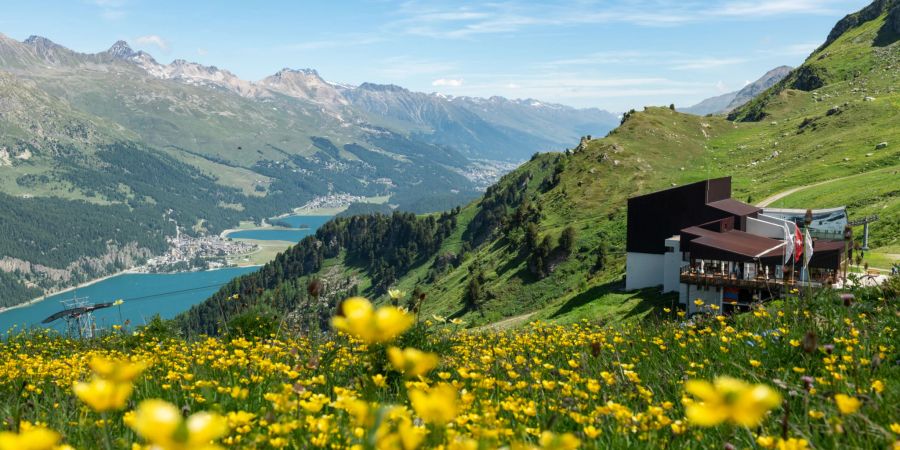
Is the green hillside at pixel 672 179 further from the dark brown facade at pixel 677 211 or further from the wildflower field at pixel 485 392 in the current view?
the wildflower field at pixel 485 392

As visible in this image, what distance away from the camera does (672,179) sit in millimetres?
80188

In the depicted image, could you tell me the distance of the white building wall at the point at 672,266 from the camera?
142 ft

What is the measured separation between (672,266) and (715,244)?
6.90 m

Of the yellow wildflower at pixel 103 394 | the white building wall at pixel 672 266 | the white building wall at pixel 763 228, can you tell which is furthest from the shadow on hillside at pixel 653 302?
the yellow wildflower at pixel 103 394

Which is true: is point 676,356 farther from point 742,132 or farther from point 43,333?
point 742,132

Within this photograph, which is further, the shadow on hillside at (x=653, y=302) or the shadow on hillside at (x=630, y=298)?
the shadow on hillside at (x=630, y=298)

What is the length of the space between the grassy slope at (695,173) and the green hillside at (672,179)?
0.70ft

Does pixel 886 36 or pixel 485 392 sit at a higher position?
pixel 886 36

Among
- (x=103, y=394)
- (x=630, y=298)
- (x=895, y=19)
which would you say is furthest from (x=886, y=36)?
(x=103, y=394)

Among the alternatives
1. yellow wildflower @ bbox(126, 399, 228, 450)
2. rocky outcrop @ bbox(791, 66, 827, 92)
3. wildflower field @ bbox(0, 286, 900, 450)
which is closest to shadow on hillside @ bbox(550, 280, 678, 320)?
wildflower field @ bbox(0, 286, 900, 450)

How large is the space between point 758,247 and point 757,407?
39.7 m

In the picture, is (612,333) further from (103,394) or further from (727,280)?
(727,280)

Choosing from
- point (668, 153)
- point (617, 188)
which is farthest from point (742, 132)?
point (617, 188)

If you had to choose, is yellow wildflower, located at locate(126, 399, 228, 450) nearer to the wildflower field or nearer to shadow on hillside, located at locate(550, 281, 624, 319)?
the wildflower field
